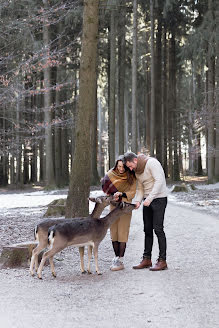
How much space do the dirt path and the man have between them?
284 mm

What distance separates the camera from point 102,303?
17.5ft

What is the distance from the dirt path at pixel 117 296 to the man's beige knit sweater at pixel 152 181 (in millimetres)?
1172

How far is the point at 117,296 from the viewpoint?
5.62 m

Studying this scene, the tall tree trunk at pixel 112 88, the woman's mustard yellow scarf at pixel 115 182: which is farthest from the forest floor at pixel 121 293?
the tall tree trunk at pixel 112 88

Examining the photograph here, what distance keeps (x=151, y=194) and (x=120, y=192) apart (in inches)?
20.5

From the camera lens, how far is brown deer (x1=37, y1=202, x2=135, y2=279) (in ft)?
21.2

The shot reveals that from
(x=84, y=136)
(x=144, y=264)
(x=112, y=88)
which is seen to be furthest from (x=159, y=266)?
(x=112, y=88)

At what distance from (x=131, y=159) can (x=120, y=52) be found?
27.7 meters

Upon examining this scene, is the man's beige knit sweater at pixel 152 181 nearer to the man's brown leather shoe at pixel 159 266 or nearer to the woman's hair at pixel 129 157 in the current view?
the woman's hair at pixel 129 157

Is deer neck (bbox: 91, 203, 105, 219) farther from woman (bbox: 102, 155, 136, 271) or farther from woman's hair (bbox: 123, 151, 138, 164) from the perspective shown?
woman's hair (bbox: 123, 151, 138, 164)

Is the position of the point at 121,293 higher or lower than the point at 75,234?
lower

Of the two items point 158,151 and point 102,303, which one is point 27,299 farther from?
point 158,151

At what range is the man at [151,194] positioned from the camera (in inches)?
272

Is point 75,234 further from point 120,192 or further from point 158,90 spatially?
point 158,90
